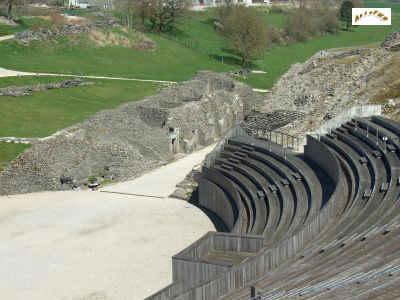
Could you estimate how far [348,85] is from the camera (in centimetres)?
7494

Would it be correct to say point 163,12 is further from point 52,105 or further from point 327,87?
point 327,87

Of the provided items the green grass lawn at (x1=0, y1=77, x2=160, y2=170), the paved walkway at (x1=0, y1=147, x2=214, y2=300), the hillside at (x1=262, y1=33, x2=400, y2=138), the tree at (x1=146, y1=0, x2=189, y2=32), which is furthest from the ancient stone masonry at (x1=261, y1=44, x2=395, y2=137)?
the tree at (x1=146, y1=0, x2=189, y2=32)

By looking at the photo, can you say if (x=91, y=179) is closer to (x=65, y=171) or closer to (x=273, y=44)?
(x=65, y=171)

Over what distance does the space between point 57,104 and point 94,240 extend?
35981 mm

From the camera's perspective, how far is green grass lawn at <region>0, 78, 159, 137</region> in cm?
7126

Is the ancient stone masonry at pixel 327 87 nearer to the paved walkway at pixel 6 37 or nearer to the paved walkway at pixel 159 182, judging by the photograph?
the paved walkway at pixel 159 182

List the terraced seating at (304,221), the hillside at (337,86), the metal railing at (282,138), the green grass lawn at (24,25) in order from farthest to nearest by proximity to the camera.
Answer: the green grass lawn at (24,25)
the hillside at (337,86)
the metal railing at (282,138)
the terraced seating at (304,221)

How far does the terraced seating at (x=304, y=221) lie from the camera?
28.4 meters

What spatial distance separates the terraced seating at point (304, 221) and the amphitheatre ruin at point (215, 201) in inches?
3.5

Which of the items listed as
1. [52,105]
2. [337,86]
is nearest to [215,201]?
[337,86]

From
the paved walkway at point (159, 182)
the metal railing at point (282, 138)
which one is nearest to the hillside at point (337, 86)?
the metal railing at point (282, 138)

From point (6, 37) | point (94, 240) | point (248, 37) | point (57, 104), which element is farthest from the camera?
point (248, 37)

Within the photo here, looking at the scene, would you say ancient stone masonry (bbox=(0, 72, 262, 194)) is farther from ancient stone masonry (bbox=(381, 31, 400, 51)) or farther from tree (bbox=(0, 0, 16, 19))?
tree (bbox=(0, 0, 16, 19))

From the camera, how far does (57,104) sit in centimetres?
8075
